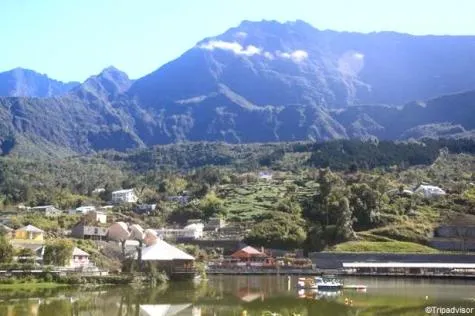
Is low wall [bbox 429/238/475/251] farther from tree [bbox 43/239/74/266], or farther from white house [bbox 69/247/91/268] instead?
tree [bbox 43/239/74/266]

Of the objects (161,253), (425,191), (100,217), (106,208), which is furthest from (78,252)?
(425,191)

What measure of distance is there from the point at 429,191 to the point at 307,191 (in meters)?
17.0

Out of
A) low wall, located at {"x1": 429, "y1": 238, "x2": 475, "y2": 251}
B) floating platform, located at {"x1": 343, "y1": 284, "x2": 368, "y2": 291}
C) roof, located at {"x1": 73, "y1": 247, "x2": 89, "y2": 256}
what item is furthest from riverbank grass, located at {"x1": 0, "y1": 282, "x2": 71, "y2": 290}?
low wall, located at {"x1": 429, "y1": 238, "x2": 475, "y2": 251}

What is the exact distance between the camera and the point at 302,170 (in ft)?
410

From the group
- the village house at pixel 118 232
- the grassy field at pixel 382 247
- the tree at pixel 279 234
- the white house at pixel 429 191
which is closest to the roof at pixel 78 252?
the village house at pixel 118 232

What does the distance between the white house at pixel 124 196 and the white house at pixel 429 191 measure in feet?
149

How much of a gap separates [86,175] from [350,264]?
344 ft

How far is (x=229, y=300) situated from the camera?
42906 mm

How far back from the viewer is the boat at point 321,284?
4913cm

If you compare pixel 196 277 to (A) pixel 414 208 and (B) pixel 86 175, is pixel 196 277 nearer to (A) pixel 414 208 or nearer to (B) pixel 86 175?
(A) pixel 414 208

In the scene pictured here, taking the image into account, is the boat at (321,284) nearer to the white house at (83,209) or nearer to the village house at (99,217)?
the village house at (99,217)

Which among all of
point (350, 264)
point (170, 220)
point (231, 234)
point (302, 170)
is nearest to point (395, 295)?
point (350, 264)

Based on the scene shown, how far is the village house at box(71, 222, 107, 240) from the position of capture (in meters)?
69.4

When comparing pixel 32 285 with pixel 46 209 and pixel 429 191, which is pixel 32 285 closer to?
pixel 46 209
